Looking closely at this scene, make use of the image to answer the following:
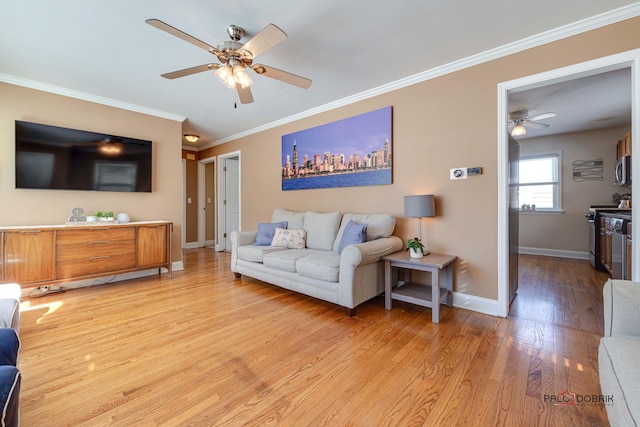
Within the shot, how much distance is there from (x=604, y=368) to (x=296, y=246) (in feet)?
9.53

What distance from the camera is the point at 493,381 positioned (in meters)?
1.62

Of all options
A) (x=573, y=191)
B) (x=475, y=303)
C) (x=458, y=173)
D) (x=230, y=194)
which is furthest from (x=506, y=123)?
(x=230, y=194)

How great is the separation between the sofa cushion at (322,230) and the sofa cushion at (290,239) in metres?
0.08

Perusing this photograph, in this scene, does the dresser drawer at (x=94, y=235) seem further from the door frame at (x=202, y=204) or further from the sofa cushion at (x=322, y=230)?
the door frame at (x=202, y=204)

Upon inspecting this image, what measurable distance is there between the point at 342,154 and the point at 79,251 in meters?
3.46

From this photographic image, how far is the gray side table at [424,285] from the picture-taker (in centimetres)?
242

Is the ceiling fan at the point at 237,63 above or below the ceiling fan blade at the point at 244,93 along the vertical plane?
above

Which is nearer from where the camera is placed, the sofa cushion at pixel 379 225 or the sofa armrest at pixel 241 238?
the sofa cushion at pixel 379 225

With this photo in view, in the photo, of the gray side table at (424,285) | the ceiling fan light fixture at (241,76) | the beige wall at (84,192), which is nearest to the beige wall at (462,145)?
the gray side table at (424,285)

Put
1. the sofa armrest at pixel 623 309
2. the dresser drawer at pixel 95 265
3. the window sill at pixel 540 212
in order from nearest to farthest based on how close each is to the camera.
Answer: the sofa armrest at pixel 623 309 → the dresser drawer at pixel 95 265 → the window sill at pixel 540 212

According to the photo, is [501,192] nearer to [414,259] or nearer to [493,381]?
[414,259]

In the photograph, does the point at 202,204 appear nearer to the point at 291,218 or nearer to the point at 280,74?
the point at 291,218

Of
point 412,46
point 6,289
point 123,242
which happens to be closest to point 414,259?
point 412,46

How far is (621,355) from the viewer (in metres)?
1.01
